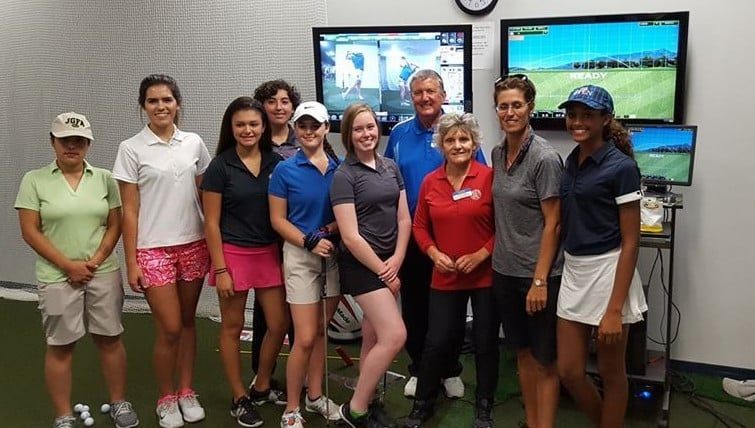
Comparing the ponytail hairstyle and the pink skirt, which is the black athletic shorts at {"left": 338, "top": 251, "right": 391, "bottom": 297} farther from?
the ponytail hairstyle

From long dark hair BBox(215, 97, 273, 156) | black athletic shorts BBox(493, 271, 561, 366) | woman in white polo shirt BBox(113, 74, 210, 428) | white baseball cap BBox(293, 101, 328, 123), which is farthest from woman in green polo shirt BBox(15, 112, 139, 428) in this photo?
black athletic shorts BBox(493, 271, 561, 366)

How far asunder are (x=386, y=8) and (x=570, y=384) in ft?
8.34

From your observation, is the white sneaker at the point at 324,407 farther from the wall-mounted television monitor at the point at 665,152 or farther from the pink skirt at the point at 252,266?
the wall-mounted television monitor at the point at 665,152

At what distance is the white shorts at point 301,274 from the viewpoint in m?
3.06

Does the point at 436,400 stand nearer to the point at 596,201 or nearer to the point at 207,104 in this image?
the point at 596,201

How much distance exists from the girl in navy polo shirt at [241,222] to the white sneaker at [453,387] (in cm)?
94

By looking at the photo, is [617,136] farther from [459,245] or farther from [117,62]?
[117,62]

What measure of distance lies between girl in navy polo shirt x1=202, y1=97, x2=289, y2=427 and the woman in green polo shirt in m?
0.48

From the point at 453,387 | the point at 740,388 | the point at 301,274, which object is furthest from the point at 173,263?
the point at 740,388

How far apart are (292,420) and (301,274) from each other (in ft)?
2.28

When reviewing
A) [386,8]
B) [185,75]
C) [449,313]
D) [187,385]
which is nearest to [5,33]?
[185,75]

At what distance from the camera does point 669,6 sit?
3531 mm

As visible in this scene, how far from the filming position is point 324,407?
3381 millimetres

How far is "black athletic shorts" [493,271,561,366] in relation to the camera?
2723 millimetres
